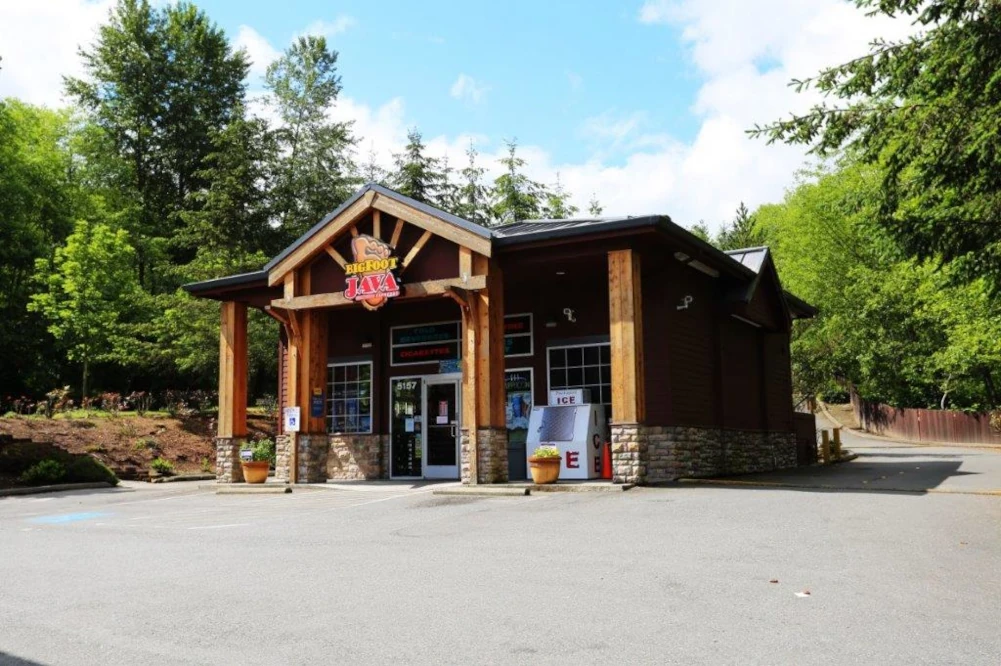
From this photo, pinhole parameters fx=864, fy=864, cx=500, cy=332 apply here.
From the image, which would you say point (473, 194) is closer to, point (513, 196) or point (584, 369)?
point (513, 196)

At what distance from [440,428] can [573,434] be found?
422 cm

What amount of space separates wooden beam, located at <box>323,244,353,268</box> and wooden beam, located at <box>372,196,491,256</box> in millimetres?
1317

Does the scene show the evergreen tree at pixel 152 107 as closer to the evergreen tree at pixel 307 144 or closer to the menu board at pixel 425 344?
the evergreen tree at pixel 307 144

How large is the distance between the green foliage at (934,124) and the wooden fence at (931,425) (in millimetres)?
31403

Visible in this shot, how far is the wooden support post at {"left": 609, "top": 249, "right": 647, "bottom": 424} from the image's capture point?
1441cm

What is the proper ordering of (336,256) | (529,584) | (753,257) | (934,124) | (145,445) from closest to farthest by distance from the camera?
(529,584), (934,124), (336,256), (753,257), (145,445)

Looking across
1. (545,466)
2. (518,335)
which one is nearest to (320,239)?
(518,335)

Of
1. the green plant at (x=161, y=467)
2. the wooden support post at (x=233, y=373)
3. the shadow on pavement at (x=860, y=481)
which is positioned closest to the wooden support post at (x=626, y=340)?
the shadow on pavement at (x=860, y=481)

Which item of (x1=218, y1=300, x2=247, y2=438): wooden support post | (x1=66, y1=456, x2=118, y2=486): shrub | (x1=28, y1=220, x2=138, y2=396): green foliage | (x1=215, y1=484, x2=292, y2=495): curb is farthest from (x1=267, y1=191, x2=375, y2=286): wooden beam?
(x1=28, y1=220, x2=138, y2=396): green foliage

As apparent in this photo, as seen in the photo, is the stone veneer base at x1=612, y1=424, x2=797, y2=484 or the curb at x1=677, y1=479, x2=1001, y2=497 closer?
the curb at x1=677, y1=479, x2=1001, y2=497

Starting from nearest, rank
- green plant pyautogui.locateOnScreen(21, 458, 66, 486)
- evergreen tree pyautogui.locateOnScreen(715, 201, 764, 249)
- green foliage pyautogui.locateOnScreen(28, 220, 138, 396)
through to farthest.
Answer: green plant pyautogui.locateOnScreen(21, 458, 66, 486), green foliage pyautogui.locateOnScreen(28, 220, 138, 396), evergreen tree pyautogui.locateOnScreen(715, 201, 764, 249)

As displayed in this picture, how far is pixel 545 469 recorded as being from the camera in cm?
1496

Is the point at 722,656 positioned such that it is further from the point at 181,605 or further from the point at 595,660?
Result: the point at 181,605

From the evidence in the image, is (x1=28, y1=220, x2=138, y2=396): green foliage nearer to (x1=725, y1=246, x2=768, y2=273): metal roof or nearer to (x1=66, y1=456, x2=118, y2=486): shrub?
(x1=66, y1=456, x2=118, y2=486): shrub
